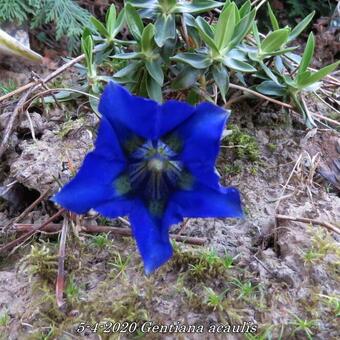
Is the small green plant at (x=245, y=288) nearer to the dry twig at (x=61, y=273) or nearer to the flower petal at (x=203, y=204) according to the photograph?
the flower petal at (x=203, y=204)

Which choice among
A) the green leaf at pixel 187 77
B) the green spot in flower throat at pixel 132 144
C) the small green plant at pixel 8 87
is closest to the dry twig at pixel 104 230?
the green spot in flower throat at pixel 132 144

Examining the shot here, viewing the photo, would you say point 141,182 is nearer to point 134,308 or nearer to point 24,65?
point 134,308

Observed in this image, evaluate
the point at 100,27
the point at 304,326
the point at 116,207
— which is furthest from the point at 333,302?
the point at 100,27

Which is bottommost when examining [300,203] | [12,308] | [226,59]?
[12,308]

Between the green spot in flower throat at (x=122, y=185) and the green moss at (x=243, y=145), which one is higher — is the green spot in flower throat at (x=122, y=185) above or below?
above

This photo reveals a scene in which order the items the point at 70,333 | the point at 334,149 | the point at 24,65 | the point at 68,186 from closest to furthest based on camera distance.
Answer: the point at 68,186 < the point at 70,333 < the point at 334,149 < the point at 24,65

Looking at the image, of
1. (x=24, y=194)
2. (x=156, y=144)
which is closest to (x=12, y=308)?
(x=24, y=194)

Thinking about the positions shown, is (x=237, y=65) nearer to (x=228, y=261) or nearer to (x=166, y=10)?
(x=166, y=10)
